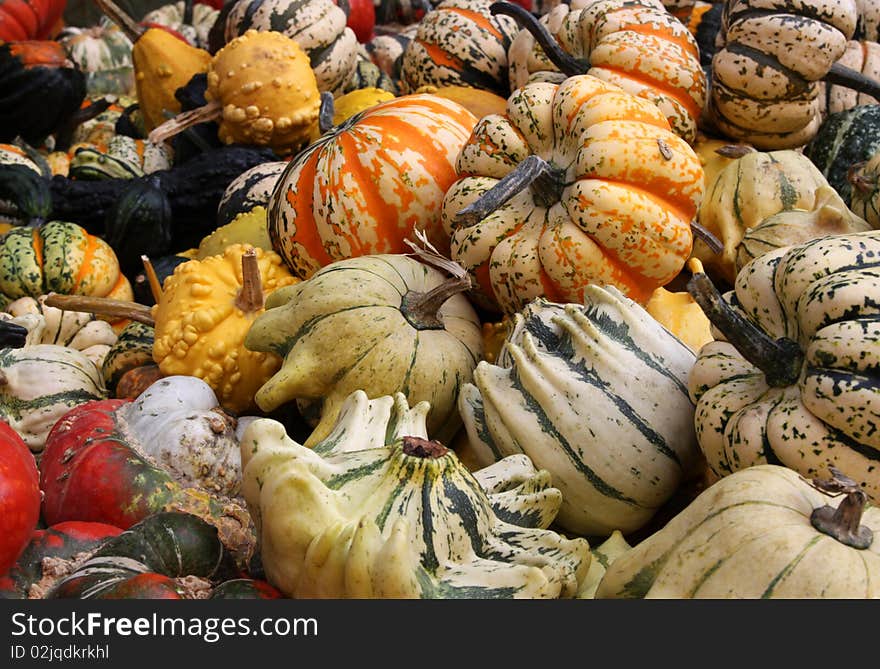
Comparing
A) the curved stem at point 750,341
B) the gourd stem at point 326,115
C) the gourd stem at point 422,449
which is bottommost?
the gourd stem at point 422,449

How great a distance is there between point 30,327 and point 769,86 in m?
2.24

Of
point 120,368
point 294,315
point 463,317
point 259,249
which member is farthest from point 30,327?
point 463,317

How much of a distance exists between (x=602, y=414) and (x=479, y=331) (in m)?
0.55

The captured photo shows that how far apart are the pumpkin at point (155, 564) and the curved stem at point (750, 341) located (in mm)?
878

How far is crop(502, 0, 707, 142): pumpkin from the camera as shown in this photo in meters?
2.42

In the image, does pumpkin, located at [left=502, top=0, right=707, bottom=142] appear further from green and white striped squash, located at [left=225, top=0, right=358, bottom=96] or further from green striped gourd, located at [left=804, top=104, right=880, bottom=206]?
green and white striped squash, located at [left=225, top=0, right=358, bottom=96]

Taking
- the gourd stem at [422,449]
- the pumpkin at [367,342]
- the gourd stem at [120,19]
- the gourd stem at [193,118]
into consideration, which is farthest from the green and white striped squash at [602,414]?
the gourd stem at [120,19]

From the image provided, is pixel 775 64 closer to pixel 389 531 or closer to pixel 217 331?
pixel 217 331

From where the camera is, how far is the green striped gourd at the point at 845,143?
259 centimetres

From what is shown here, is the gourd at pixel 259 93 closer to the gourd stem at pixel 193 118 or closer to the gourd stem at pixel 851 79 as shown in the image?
the gourd stem at pixel 193 118

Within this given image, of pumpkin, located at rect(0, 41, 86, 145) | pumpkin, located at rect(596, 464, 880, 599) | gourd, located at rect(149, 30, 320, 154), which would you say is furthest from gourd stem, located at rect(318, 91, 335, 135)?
pumpkin, located at rect(0, 41, 86, 145)

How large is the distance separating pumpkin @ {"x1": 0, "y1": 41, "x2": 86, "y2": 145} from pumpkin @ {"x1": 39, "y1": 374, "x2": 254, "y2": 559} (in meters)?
2.62

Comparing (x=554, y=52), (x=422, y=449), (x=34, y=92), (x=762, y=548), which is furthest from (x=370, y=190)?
(x=34, y=92)

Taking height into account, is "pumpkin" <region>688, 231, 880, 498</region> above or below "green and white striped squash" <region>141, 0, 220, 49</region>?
above
